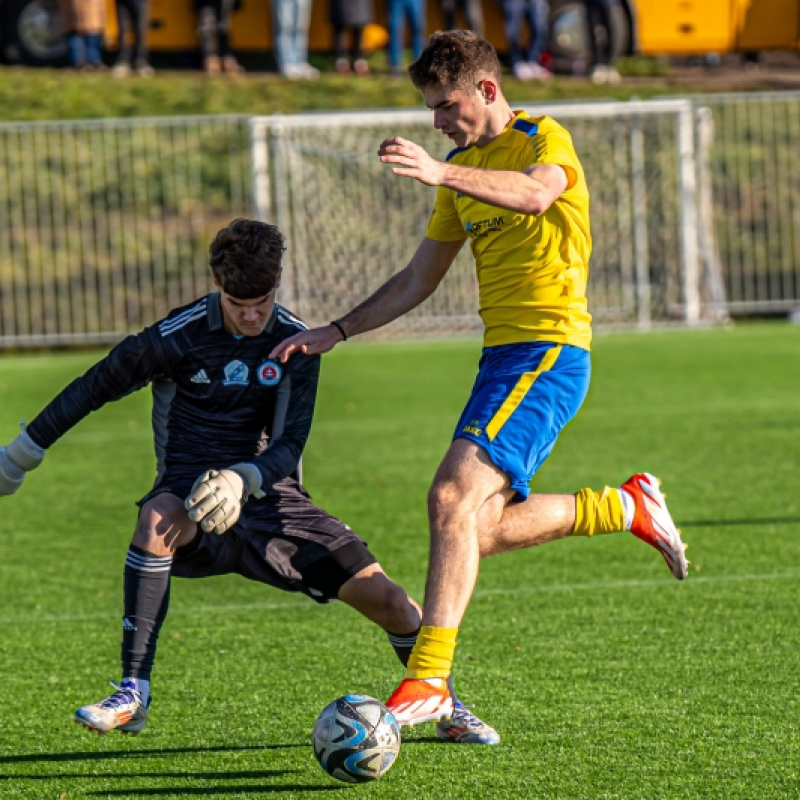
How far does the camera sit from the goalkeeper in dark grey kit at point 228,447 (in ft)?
16.2

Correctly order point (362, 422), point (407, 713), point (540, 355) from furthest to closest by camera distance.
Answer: point (362, 422) < point (540, 355) < point (407, 713)

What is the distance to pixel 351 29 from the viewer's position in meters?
25.3

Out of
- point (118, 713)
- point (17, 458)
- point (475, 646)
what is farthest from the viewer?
point (475, 646)

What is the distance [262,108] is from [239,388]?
19864mm

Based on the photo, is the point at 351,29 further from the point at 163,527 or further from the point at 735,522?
the point at 163,527

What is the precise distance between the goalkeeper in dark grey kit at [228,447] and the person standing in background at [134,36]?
1993cm

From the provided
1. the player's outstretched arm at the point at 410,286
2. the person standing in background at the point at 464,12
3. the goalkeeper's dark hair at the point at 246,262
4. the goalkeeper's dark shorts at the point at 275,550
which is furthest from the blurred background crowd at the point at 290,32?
the goalkeeper's dark shorts at the point at 275,550

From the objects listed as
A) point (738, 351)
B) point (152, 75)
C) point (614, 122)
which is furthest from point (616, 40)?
point (738, 351)

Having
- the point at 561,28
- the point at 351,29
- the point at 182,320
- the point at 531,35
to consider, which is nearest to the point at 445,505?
the point at 182,320

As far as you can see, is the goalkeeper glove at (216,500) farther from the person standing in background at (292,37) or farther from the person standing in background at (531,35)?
the person standing in background at (531,35)

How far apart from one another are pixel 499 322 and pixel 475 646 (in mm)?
1376

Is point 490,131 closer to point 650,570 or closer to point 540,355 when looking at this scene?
point 540,355

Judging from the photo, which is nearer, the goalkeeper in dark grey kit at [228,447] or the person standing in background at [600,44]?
the goalkeeper in dark grey kit at [228,447]

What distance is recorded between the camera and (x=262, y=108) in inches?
963
